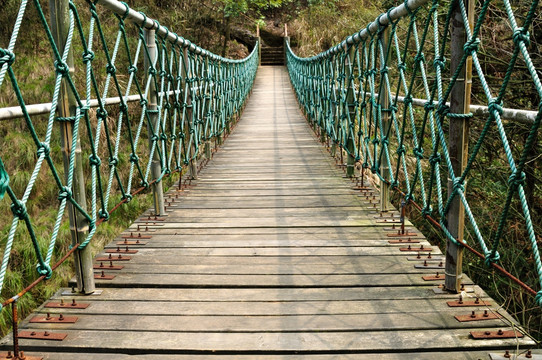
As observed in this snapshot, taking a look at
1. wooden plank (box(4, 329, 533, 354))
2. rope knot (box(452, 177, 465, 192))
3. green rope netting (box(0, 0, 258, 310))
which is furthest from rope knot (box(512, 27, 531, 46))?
green rope netting (box(0, 0, 258, 310))

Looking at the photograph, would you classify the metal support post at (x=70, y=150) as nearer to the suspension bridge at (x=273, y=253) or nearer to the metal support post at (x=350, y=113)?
the suspension bridge at (x=273, y=253)

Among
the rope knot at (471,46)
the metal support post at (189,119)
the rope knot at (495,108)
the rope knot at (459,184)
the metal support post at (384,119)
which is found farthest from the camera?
the metal support post at (189,119)

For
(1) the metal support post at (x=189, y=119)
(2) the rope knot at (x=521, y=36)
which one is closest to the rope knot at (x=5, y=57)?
(2) the rope knot at (x=521, y=36)

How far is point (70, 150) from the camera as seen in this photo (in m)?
1.77

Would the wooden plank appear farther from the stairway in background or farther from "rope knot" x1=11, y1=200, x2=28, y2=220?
the stairway in background

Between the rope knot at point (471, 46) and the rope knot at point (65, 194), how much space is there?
133cm

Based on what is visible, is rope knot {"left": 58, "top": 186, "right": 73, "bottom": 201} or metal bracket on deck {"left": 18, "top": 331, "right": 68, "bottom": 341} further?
rope knot {"left": 58, "top": 186, "right": 73, "bottom": 201}

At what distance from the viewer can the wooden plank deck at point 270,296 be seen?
1.52 meters

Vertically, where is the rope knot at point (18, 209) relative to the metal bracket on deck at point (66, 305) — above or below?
above

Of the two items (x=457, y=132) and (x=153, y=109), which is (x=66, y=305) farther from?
(x=457, y=132)

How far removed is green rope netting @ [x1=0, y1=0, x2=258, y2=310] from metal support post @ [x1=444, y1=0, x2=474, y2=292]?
4.02ft

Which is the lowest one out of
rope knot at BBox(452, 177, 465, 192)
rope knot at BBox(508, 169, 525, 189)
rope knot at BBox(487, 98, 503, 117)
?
rope knot at BBox(452, 177, 465, 192)

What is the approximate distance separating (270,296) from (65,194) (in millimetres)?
770

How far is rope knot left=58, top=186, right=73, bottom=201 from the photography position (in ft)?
5.59
